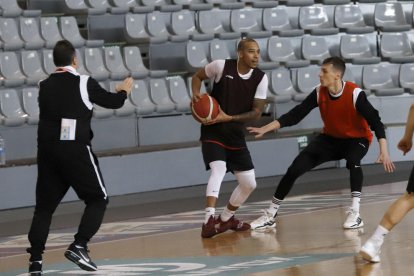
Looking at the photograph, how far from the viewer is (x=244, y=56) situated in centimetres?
1162

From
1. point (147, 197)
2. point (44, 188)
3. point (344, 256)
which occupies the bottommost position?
point (147, 197)

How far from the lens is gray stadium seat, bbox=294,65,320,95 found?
1950cm

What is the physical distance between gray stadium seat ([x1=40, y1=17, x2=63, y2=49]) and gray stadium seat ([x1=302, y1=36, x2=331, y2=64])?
4.68 metres

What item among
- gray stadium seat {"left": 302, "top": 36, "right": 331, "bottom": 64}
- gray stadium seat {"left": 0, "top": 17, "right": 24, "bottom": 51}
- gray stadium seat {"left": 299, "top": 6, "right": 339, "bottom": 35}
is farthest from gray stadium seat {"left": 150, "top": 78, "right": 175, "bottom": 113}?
gray stadium seat {"left": 299, "top": 6, "right": 339, "bottom": 35}

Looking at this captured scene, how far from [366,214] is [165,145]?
4808 mm

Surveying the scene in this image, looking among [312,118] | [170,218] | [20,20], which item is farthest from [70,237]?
[312,118]

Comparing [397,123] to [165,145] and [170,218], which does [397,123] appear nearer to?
[165,145]

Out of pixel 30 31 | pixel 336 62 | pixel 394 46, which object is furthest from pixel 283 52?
pixel 336 62

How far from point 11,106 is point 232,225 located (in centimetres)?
529

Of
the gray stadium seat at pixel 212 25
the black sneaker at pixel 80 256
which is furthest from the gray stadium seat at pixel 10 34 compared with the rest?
the black sneaker at pixel 80 256

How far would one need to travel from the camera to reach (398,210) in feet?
29.0

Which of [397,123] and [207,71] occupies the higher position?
[207,71]

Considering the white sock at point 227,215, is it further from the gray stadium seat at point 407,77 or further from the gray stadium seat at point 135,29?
the gray stadium seat at point 407,77

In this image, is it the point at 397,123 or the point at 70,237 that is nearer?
the point at 70,237
